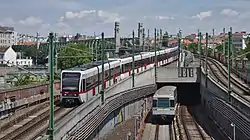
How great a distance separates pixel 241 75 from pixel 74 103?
95.3 ft

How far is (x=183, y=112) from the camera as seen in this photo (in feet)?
162

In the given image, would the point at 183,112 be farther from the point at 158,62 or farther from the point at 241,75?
the point at 158,62

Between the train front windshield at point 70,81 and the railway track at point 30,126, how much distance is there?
5.61 feet

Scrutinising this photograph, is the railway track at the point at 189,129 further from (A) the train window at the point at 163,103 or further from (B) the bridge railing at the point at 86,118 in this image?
(B) the bridge railing at the point at 86,118

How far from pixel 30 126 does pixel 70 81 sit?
6.42 metres

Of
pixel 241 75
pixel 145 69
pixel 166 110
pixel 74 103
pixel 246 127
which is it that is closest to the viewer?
pixel 246 127

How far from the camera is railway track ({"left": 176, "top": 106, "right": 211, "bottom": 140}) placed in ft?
106

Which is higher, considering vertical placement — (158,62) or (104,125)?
(158,62)

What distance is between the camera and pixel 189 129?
36.6 metres

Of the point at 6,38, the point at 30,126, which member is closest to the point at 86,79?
the point at 30,126

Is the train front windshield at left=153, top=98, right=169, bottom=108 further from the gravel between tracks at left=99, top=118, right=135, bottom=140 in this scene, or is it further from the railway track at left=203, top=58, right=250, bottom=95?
the railway track at left=203, top=58, right=250, bottom=95

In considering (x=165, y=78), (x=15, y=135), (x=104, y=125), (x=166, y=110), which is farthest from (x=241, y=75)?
(x=15, y=135)

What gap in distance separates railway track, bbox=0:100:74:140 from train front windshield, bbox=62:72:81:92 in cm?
171

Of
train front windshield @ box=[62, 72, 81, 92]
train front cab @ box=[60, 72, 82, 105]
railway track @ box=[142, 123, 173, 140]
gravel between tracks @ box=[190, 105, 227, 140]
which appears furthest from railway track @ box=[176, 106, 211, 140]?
train front windshield @ box=[62, 72, 81, 92]
